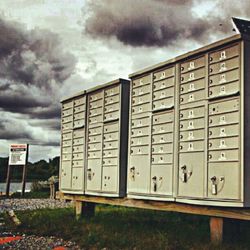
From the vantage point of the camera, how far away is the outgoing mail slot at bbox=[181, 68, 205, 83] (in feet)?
26.2

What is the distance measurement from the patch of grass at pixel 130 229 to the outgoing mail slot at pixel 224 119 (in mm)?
1850

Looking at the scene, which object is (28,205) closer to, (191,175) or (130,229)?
(130,229)

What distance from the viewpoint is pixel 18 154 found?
81.9 ft

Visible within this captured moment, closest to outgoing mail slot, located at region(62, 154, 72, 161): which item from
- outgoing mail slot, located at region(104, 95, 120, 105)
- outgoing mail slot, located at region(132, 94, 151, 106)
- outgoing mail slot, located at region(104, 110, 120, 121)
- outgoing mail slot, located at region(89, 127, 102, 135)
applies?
outgoing mail slot, located at region(89, 127, 102, 135)

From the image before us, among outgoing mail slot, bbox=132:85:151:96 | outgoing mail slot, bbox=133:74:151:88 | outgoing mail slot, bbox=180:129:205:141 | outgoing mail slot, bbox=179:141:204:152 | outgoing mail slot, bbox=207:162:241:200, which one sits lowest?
outgoing mail slot, bbox=207:162:241:200

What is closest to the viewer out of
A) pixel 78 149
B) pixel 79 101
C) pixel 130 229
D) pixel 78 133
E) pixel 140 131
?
pixel 140 131

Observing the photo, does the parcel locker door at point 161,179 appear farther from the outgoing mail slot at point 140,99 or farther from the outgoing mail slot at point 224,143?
the outgoing mail slot at point 140,99

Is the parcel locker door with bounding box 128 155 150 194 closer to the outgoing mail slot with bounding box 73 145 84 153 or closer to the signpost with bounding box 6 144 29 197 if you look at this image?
the outgoing mail slot with bounding box 73 145 84 153

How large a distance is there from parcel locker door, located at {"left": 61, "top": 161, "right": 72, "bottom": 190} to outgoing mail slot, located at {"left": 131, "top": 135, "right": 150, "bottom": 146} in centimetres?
314

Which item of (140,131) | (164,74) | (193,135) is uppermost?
(164,74)

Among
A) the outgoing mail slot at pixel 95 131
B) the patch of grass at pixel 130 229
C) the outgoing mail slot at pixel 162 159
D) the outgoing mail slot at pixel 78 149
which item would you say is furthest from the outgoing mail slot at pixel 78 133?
the outgoing mail slot at pixel 162 159

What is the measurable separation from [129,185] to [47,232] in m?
2.10

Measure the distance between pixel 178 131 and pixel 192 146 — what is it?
0.47 m

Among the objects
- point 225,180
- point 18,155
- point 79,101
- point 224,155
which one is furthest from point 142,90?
point 18,155
